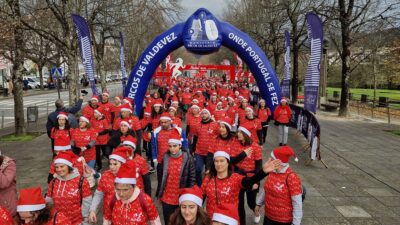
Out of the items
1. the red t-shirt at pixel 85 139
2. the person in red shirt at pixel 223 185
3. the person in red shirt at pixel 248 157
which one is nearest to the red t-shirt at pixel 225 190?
the person in red shirt at pixel 223 185

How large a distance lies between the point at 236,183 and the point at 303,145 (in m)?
9.37

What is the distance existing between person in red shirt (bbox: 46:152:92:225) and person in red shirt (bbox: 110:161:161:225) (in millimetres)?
753

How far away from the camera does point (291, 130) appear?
16.4 metres

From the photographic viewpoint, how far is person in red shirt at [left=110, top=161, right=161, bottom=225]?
11.6 feet

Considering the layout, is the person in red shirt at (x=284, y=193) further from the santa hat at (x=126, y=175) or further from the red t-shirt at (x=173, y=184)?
the santa hat at (x=126, y=175)

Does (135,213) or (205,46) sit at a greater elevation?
(205,46)

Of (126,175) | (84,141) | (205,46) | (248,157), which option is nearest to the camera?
(126,175)

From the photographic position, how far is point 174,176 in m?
4.76

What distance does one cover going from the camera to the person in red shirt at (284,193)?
404cm

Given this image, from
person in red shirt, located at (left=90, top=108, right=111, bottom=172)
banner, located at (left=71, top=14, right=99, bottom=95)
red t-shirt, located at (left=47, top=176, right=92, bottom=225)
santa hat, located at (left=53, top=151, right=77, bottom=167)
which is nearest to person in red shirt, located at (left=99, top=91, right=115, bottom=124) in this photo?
person in red shirt, located at (left=90, top=108, right=111, bottom=172)

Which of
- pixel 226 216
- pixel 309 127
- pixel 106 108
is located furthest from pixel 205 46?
pixel 226 216

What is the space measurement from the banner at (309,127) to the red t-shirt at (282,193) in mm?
6121

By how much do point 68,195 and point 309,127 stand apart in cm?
985

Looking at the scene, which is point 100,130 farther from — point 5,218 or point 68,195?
point 5,218
